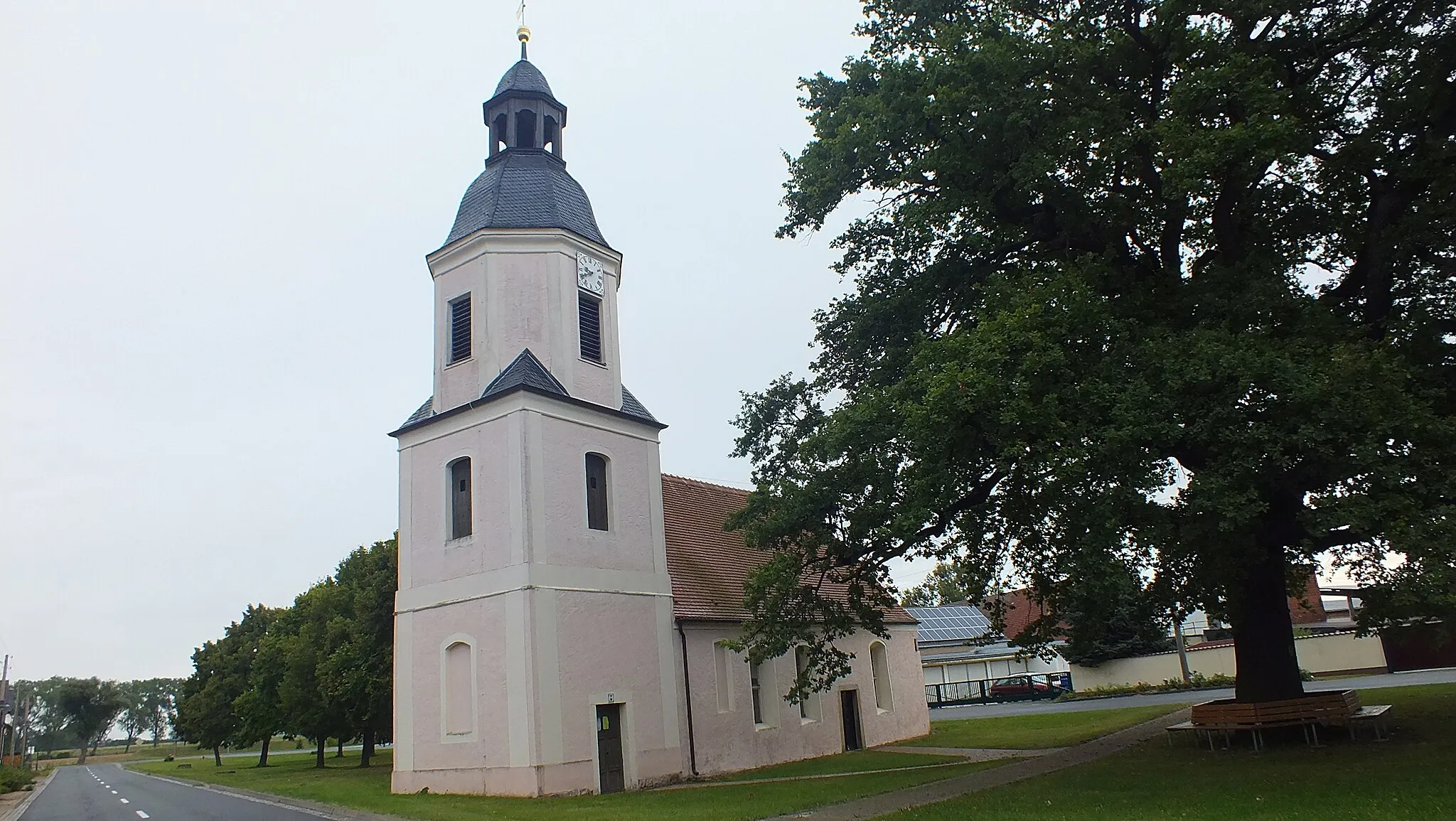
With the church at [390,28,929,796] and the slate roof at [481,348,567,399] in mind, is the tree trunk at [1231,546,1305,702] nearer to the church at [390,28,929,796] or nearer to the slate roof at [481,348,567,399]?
the church at [390,28,929,796]

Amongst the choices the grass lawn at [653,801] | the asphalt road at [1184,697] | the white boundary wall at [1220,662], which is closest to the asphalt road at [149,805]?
the grass lawn at [653,801]

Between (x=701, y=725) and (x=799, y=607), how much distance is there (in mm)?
6172

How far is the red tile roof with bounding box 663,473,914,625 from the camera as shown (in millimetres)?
24578

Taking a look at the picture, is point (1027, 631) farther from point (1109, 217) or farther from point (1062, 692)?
point (1062, 692)

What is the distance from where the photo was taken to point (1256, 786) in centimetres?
1340

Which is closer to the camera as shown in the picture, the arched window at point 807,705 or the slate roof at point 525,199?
the slate roof at point 525,199

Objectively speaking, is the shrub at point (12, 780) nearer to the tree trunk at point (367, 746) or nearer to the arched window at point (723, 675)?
the tree trunk at point (367, 746)

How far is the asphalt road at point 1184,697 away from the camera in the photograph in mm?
31828

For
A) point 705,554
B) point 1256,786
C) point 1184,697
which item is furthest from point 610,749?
point 1184,697

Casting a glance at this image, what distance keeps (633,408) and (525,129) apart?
8.05m

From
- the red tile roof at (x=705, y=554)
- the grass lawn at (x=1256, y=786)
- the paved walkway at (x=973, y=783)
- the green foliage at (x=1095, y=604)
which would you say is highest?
the red tile roof at (x=705, y=554)

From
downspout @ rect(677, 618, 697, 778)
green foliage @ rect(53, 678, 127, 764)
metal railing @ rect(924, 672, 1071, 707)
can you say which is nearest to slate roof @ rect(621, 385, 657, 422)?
downspout @ rect(677, 618, 697, 778)

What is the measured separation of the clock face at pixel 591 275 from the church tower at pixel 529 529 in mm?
55

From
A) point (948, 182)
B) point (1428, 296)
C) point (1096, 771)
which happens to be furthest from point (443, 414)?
point (1428, 296)
